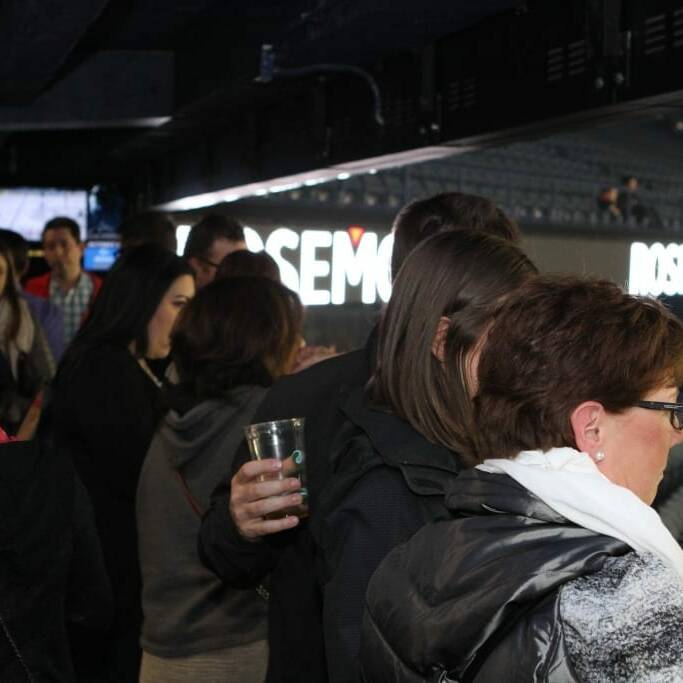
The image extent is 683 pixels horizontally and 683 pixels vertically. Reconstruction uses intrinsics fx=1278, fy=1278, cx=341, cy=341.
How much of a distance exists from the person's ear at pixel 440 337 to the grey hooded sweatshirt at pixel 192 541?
1.01 m

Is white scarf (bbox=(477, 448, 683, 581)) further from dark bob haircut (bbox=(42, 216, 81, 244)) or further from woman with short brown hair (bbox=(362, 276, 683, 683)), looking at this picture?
dark bob haircut (bbox=(42, 216, 81, 244))

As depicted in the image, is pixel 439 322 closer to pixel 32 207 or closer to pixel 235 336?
pixel 235 336

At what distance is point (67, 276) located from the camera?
7.11 metres

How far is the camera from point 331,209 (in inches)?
305

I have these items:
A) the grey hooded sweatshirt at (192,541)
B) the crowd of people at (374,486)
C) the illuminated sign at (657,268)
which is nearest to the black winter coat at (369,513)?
the crowd of people at (374,486)

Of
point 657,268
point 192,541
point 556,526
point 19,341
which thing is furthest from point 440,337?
point 19,341

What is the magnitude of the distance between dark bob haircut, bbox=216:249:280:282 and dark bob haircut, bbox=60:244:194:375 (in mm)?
206

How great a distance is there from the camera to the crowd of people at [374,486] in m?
1.20

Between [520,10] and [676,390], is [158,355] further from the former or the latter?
[676,390]

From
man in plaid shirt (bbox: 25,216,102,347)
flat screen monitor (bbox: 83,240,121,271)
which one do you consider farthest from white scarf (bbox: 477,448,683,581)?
flat screen monitor (bbox: 83,240,121,271)

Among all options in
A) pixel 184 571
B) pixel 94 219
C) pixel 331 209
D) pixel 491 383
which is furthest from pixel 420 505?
pixel 94 219

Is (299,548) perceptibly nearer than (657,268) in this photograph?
Yes

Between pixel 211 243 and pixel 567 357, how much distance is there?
3128 millimetres

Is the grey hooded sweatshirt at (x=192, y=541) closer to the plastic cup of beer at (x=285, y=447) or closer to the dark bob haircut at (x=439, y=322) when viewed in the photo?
the plastic cup of beer at (x=285, y=447)
